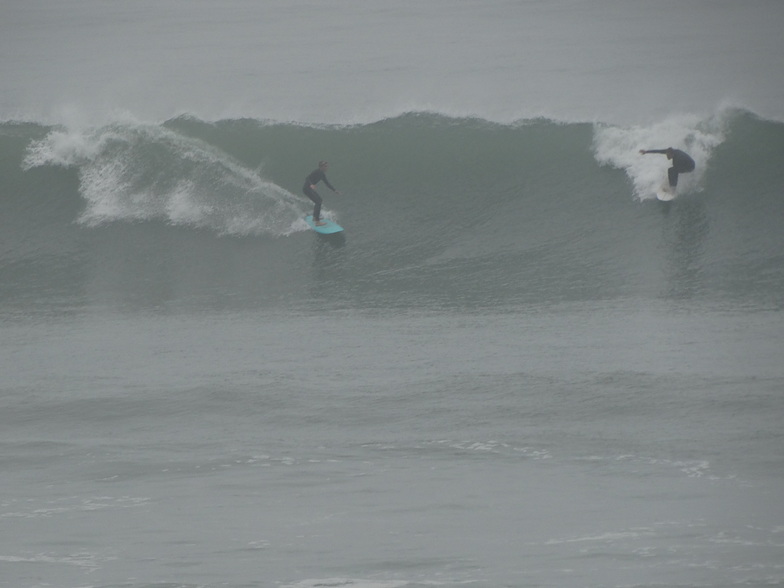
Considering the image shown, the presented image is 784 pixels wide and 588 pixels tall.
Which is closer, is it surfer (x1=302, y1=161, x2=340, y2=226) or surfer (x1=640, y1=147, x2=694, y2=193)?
surfer (x1=640, y1=147, x2=694, y2=193)

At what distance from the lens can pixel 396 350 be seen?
42.9 ft

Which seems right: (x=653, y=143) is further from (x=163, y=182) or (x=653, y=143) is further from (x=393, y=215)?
(x=163, y=182)

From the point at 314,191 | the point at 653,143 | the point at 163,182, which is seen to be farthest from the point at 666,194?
the point at 163,182

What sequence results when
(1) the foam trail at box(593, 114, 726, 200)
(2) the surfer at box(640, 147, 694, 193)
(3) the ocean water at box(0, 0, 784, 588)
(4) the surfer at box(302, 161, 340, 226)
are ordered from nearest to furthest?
1. (3) the ocean water at box(0, 0, 784, 588)
2. (2) the surfer at box(640, 147, 694, 193)
3. (4) the surfer at box(302, 161, 340, 226)
4. (1) the foam trail at box(593, 114, 726, 200)

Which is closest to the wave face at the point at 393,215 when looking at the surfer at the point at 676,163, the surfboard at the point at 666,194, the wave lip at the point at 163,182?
the wave lip at the point at 163,182

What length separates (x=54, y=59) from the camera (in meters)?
35.3

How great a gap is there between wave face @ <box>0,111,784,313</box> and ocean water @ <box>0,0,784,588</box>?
0.21 feet

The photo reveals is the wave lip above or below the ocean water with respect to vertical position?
above

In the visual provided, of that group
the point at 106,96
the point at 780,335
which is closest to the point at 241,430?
the point at 780,335

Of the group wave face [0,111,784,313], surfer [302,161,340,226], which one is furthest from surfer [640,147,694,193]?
surfer [302,161,340,226]

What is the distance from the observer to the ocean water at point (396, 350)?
8688mm

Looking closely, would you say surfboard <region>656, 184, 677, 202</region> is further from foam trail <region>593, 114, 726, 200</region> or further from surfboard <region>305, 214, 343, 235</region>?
→ surfboard <region>305, 214, 343, 235</region>

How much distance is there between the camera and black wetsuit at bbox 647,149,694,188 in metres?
16.6

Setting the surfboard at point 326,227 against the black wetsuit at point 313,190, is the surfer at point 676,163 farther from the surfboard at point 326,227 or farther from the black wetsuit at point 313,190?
the black wetsuit at point 313,190
